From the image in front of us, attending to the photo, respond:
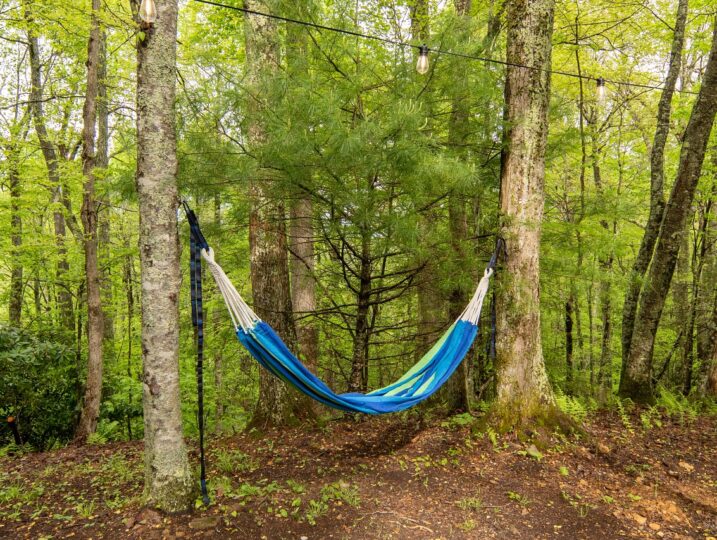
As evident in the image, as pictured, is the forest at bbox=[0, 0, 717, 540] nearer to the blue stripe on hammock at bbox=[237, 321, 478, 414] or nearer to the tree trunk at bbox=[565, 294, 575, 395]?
the blue stripe on hammock at bbox=[237, 321, 478, 414]

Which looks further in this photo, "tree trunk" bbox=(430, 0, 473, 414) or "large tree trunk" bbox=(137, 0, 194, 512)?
"tree trunk" bbox=(430, 0, 473, 414)

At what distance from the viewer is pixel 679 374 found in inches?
197

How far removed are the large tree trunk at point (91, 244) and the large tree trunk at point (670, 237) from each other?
447 centimetres

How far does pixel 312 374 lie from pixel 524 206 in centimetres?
163

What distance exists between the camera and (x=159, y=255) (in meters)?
1.81

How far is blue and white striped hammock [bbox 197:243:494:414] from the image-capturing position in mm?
1945

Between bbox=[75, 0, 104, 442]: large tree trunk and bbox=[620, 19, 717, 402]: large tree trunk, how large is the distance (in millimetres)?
4469

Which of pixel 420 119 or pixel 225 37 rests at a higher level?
pixel 225 37

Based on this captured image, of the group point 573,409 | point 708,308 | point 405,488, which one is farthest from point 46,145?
point 708,308

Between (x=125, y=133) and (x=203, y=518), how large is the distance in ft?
7.29

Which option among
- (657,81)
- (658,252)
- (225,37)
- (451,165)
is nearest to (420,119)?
(451,165)

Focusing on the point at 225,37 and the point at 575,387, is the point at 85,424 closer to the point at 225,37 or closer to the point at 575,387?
the point at 225,37

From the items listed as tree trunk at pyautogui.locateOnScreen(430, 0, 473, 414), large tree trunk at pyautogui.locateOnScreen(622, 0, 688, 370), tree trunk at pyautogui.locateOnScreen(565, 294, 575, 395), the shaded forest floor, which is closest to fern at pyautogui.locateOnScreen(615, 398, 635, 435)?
the shaded forest floor

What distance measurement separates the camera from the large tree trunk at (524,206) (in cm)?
259
